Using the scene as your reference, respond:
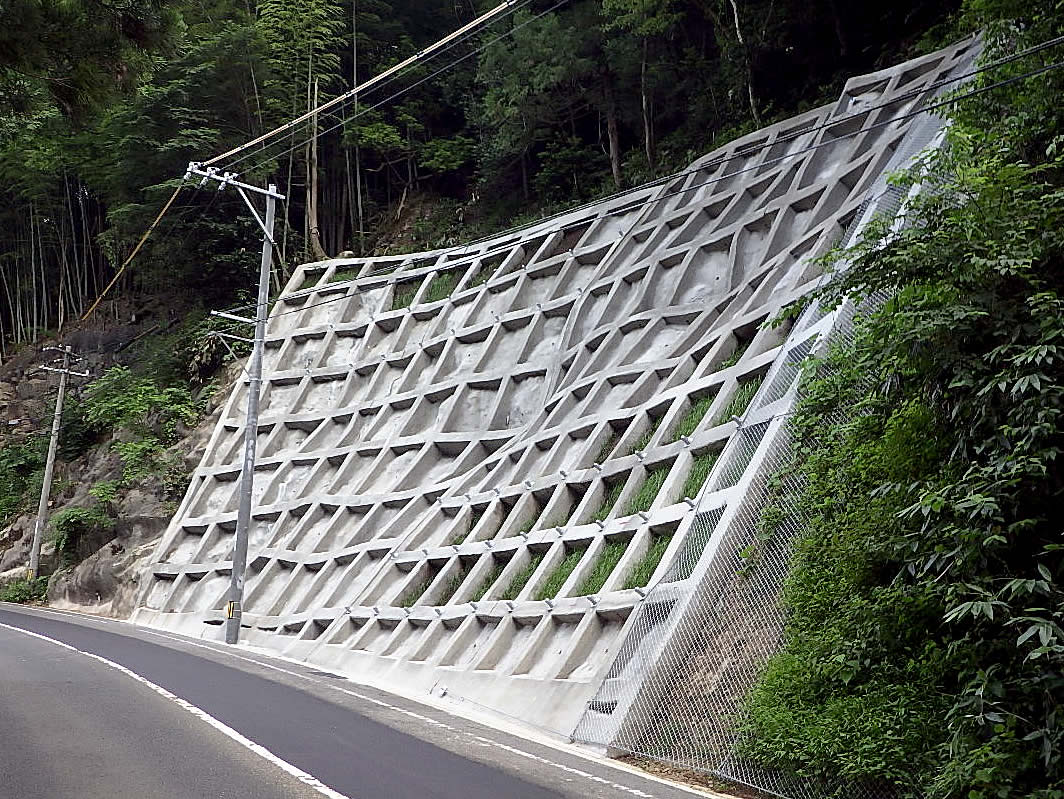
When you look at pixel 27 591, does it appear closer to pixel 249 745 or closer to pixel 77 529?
pixel 77 529

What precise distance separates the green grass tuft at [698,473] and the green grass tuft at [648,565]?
73 centimetres

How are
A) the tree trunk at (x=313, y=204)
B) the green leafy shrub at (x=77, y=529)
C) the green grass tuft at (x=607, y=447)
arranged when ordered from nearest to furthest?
the green grass tuft at (x=607, y=447) < the green leafy shrub at (x=77, y=529) < the tree trunk at (x=313, y=204)

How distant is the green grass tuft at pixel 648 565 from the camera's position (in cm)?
1227

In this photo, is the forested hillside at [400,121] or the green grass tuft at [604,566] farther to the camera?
the forested hillside at [400,121]

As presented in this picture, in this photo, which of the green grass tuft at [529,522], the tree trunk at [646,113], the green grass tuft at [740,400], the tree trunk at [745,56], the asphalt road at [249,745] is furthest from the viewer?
the tree trunk at [646,113]

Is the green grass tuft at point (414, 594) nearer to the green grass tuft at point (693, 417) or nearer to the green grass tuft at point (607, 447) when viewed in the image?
the green grass tuft at point (607, 447)

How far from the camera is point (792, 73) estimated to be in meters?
25.2

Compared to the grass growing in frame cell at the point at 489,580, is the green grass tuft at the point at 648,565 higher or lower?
higher

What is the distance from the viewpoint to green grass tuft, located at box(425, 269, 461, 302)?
2628 centimetres

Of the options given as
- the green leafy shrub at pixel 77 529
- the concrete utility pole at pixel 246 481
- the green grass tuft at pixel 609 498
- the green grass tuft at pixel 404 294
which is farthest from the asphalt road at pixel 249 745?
the green grass tuft at pixel 404 294

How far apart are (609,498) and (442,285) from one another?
42.7 feet

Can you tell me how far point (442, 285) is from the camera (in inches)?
1048

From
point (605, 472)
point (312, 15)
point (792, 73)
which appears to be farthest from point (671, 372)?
point (312, 15)

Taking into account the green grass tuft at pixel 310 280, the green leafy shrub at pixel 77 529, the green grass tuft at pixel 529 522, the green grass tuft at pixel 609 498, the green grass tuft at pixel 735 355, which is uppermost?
the green grass tuft at pixel 310 280
